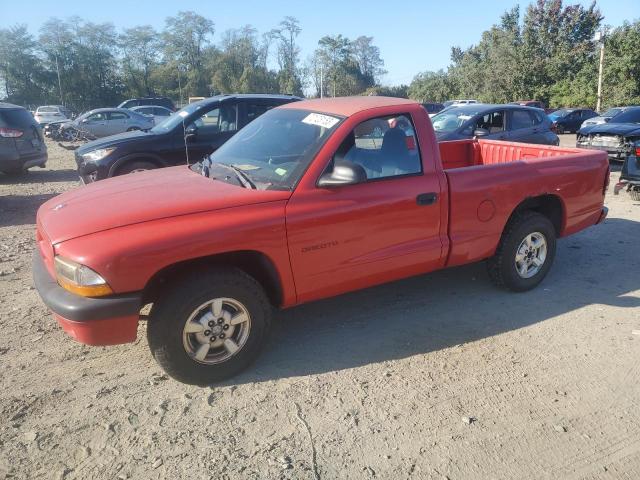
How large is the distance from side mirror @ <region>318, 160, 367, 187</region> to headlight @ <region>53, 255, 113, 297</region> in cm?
150

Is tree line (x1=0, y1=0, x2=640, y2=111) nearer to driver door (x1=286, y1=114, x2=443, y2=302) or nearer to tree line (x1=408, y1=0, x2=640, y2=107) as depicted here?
tree line (x1=408, y1=0, x2=640, y2=107)

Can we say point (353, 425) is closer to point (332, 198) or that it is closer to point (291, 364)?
point (291, 364)

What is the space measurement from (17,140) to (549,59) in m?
40.0

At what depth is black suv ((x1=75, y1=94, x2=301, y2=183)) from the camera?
7773 millimetres

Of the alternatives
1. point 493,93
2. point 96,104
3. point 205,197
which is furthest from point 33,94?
point 205,197

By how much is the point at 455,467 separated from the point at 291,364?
1.35 metres

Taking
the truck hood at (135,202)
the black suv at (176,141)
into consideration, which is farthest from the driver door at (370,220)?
the black suv at (176,141)

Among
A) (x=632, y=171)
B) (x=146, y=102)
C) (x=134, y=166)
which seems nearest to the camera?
(x=134, y=166)

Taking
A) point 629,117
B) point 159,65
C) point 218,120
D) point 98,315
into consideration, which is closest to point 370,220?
point 98,315

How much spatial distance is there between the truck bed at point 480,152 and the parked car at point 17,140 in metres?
8.90

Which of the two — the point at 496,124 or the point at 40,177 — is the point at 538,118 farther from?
the point at 40,177

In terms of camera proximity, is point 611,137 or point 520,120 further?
point 611,137

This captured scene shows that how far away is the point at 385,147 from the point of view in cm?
383

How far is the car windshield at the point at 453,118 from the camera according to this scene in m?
9.81
